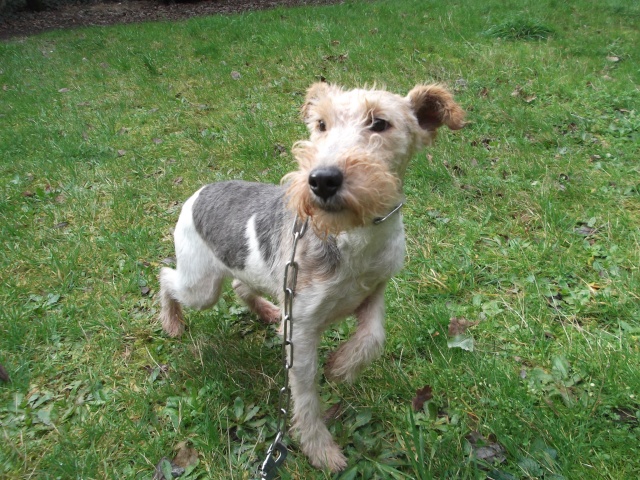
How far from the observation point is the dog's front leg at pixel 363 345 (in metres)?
2.65

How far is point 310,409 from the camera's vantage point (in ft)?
8.86

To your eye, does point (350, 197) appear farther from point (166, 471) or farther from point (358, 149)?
point (166, 471)

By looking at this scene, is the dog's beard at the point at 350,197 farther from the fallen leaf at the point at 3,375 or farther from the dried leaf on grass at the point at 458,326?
the fallen leaf at the point at 3,375

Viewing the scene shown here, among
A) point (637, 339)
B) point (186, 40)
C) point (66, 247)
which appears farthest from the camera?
point (186, 40)

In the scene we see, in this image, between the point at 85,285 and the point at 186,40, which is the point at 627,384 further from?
the point at 186,40

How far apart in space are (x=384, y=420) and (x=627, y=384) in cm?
143

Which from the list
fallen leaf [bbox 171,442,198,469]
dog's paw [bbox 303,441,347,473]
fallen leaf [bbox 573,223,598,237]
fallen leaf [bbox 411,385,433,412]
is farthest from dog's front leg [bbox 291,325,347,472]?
fallen leaf [bbox 573,223,598,237]

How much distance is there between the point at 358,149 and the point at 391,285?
1.92m

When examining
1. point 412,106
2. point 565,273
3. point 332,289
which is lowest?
point 565,273

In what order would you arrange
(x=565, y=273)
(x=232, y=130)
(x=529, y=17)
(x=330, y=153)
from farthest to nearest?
(x=529, y=17) → (x=232, y=130) → (x=565, y=273) → (x=330, y=153)

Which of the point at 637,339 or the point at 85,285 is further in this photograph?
the point at 85,285

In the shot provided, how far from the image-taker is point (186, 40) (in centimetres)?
1117

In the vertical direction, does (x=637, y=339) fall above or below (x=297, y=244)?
below

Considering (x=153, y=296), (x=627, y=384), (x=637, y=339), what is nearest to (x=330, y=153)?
(x=627, y=384)
